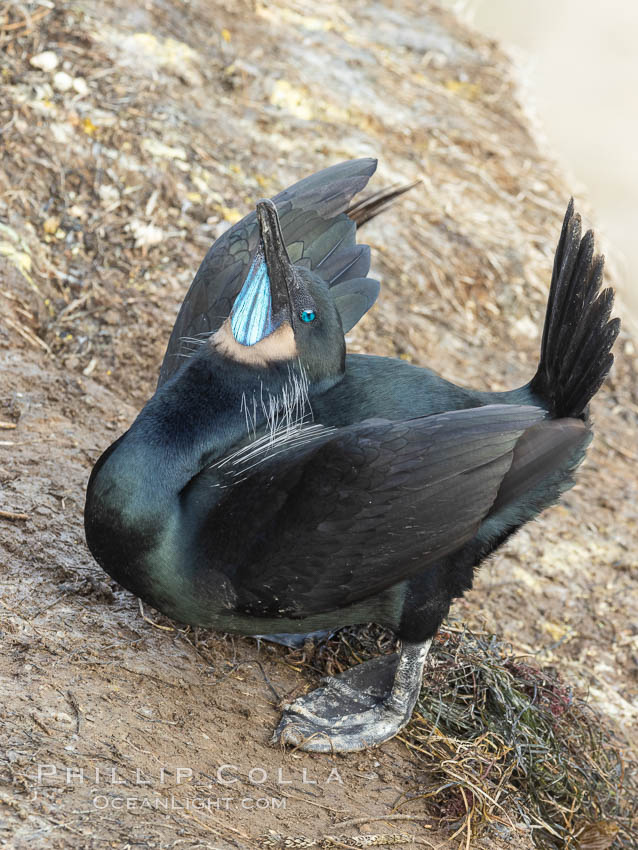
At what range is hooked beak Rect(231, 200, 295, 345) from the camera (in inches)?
112

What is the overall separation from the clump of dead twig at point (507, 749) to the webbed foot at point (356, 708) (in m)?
0.10

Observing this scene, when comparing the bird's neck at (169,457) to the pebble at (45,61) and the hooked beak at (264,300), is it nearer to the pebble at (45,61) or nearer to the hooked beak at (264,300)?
the hooked beak at (264,300)

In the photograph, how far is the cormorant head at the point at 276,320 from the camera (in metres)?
2.86

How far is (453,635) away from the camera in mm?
3209

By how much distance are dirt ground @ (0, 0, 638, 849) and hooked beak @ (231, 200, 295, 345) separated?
3.08ft

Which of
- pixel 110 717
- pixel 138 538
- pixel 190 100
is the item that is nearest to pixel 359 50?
pixel 190 100

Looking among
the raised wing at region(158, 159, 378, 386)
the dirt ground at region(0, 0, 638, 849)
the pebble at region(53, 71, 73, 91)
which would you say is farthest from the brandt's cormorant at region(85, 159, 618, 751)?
the pebble at region(53, 71, 73, 91)

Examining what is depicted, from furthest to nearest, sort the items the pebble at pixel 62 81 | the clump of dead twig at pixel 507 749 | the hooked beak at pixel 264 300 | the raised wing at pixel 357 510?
the pebble at pixel 62 81
the hooked beak at pixel 264 300
the clump of dead twig at pixel 507 749
the raised wing at pixel 357 510

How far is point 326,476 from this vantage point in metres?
2.46

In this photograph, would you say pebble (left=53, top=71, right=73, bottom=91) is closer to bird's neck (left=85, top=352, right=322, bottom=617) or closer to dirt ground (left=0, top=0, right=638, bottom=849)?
dirt ground (left=0, top=0, right=638, bottom=849)

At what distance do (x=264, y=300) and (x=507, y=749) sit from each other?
5.37ft

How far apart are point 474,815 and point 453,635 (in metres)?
0.74

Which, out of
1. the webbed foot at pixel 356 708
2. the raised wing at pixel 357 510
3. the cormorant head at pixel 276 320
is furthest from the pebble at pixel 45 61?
the webbed foot at pixel 356 708

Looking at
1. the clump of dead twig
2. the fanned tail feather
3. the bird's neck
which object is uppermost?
the fanned tail feather
